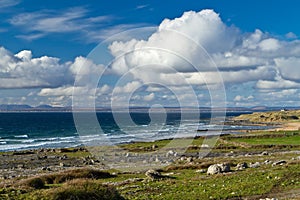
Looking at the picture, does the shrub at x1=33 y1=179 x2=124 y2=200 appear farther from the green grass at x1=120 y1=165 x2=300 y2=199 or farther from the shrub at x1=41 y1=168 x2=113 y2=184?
the shrub at x1=41 y1=168 x2=113 y2=184

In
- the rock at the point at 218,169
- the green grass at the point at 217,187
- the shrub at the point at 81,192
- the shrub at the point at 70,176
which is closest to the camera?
the shrub at the point at 81,192

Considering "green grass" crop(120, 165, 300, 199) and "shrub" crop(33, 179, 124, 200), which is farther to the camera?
"green grass" crop(120, 165, 300, 199)

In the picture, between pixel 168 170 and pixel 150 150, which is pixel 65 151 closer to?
pixel 150 150

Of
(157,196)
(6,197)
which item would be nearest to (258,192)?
(157,196)

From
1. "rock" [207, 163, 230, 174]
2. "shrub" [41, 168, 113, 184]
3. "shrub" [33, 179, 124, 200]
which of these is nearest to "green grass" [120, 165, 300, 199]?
"rock" [207, 163, 230, 174]

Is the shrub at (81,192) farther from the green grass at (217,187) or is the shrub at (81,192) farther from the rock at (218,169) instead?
the rock at (218,169)

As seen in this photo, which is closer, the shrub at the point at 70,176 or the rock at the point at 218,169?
the shrub at the point at 70,176

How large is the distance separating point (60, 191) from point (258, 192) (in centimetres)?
1367

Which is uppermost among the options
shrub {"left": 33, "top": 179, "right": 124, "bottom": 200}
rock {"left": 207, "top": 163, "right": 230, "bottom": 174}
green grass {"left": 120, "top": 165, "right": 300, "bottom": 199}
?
shrub {"left": 33, "top": 179, "right": 124, "bottom": 200}

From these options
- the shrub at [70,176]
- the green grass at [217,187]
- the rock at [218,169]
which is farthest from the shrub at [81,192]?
the rock at [218,169]

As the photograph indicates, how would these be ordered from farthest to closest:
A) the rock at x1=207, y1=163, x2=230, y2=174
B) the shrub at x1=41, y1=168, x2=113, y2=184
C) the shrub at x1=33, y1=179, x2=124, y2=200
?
the rock at x1=207, y1=163, x2=230, y2=174, the shrub at x1=41, y1=168, x2=113, y2=184, the shrub at x1=33, y1=179, x2=124, y2=200

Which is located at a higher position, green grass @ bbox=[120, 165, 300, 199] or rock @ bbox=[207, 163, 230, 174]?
green grass @ bbox=[120, 165, 300, 199]

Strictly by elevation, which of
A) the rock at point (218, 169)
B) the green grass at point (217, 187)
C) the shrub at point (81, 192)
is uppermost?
the shrub at point (81, 192)

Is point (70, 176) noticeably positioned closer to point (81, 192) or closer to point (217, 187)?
point (217, 187)
